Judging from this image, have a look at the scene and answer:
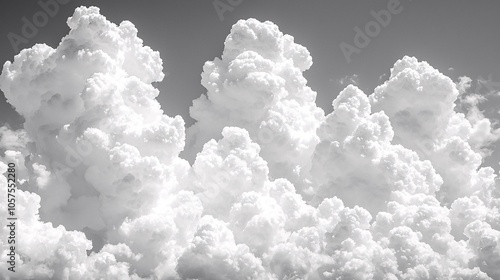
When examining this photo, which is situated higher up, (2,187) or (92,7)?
(92,7)

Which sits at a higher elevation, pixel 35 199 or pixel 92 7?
pixel 92 7

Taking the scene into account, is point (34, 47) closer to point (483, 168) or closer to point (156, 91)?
point (156, 91)

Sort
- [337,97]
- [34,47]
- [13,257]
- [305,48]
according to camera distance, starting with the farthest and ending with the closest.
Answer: [305,48], [337,97], [34,47], [13,257]

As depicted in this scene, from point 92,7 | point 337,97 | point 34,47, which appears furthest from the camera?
point 337,97

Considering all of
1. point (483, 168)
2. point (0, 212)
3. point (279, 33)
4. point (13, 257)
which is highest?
point (279, 33)

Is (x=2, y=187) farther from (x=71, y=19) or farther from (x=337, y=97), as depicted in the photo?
(x=337, y=97)

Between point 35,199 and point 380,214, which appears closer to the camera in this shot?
point 35,199

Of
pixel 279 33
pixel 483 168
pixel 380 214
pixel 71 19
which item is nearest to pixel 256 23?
pixel 279 33

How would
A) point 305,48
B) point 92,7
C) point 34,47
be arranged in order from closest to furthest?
1. point 92,7
2. point 34,47
3. point 305,48

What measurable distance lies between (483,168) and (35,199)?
73.2 meters

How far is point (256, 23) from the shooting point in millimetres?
109500

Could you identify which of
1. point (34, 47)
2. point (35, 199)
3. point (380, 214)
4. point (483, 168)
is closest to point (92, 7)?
point (34, 47)

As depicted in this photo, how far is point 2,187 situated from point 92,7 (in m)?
28.2

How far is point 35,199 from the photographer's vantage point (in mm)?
84062
